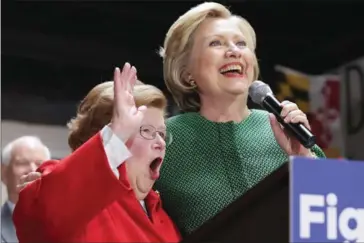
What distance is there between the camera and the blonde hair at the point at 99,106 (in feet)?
4.45

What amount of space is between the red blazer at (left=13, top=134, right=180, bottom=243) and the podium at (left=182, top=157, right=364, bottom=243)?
15 centimetres

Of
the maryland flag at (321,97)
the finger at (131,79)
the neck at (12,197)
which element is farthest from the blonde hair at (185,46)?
the maryland flag at (321,97)

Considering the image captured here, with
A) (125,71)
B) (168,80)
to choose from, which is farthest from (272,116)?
(125,71)

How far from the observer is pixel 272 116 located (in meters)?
1.47

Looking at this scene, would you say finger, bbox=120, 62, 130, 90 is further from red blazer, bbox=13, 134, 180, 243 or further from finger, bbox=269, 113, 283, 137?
finger, bbox=269, 113, 283, 137

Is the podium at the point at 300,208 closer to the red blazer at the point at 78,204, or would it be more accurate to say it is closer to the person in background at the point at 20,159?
the red blazer at the point at 78,204

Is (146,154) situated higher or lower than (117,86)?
lower

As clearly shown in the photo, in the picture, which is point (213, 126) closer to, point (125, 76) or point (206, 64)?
point (206, 64)

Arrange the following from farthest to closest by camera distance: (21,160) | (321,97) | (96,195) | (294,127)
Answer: (321,97) < (21,160) < (294,127) < (96,195)

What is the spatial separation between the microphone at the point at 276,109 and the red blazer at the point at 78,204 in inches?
11.9

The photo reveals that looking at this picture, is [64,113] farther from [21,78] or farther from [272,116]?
[272,116]

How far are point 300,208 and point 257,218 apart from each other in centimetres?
8

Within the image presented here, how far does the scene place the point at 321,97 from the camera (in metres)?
4.93

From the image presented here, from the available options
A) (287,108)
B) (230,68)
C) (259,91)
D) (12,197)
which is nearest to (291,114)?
(287,108)
